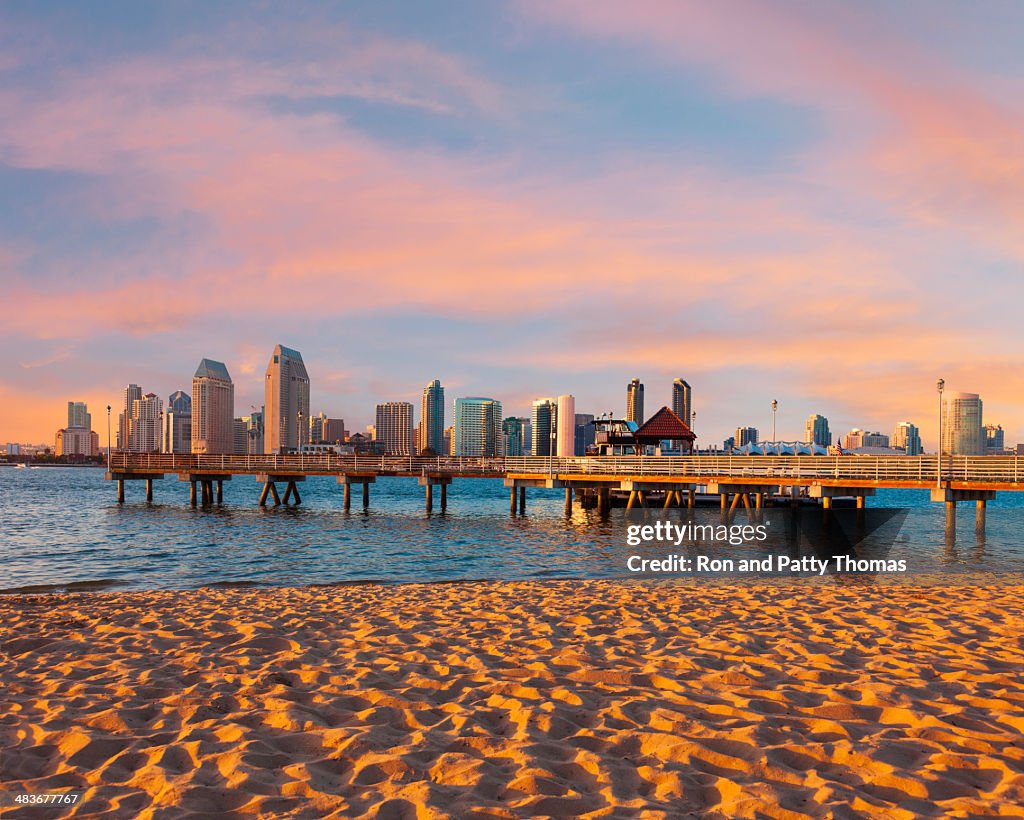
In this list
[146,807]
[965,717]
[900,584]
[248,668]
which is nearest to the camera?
[146,807]

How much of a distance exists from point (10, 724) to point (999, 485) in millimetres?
31997

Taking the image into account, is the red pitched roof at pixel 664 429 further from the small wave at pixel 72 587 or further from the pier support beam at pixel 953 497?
the small wave at pixel 72 587

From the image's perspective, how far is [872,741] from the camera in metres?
5.75

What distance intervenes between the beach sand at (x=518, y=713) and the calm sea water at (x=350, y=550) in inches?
334

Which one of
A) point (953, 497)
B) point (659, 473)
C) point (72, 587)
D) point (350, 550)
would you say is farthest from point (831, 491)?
point (72, 587)

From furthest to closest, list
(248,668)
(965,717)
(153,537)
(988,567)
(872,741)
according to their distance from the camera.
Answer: (153,537) → (988,567) → (248,668) → (965,717) → (872,741)

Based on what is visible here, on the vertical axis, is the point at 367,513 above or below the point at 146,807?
below

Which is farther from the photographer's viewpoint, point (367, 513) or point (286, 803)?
point (367, 513)

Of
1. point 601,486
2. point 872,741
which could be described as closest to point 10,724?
point 872,741

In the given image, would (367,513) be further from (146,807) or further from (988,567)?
(146,807)

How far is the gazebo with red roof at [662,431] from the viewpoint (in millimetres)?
47438

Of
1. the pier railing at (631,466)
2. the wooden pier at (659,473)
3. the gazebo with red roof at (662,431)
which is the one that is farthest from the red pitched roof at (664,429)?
the pier railing at (631,466)

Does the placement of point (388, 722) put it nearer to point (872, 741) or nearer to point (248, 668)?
point (248, 668)

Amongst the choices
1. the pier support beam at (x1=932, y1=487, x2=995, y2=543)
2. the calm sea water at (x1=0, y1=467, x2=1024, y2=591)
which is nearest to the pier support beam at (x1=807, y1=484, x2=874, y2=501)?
the calm sea water at (x1=0, y1=467, x2=1024, y2=591)
